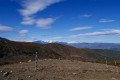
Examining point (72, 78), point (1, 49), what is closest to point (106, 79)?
point (72, 78)

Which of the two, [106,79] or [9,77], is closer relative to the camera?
[9,77]

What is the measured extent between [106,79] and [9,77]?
11.5 m

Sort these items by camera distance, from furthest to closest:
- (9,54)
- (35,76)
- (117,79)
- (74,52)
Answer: (74,52)
(9,54)
(117,79)
(35,76)

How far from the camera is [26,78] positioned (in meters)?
24.7

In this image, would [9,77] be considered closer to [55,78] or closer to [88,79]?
[55,78]

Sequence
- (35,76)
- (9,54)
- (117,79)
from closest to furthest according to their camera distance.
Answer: (35,76) < (117,79) < (9,54)

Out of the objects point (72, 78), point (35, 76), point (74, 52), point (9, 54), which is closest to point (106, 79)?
point (72, 78)

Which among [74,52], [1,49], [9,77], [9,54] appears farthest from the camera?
[74,52]

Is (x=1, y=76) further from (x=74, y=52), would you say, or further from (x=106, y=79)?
(x=74, y=52)

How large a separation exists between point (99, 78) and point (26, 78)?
9283 millimetres

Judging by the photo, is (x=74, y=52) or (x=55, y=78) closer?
(x=55, y=78)

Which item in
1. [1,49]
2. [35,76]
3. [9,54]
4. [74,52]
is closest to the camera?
[35,76]

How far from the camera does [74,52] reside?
16262 centimetres

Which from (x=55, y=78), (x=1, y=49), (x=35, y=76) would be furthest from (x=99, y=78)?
(x=1, y=49)
